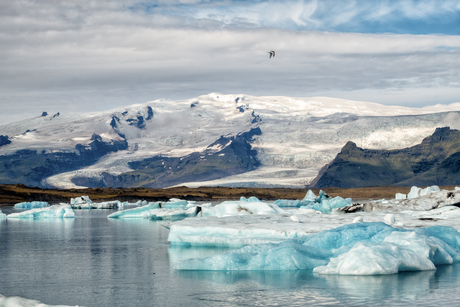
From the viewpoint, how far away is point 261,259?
16469 millimetres

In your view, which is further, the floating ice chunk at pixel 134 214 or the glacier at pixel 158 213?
the floating ice chunk at pixel 134 214

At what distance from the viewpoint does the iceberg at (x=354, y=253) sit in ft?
48.9

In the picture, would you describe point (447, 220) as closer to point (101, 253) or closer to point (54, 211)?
point (101, 253)

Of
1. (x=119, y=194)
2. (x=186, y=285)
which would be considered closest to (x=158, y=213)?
(x=186, y=285)

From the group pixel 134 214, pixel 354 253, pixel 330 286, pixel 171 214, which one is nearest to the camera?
pixel 330 286

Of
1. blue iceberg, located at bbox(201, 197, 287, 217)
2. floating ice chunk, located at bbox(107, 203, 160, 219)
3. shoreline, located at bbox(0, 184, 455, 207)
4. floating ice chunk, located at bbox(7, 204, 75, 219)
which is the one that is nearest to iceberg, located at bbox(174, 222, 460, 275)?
blue iceberg, located at bbox(201, 197, 287, 217)

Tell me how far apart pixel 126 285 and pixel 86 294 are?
4.90 feet

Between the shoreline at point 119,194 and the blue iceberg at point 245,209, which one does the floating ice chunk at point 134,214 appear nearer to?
the blue iceberg at point 245,209

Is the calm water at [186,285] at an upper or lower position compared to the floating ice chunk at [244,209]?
lower

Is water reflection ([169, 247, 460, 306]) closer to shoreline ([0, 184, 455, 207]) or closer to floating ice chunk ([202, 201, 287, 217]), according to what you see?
floating ice chunk ([202, 201, 287, 217])

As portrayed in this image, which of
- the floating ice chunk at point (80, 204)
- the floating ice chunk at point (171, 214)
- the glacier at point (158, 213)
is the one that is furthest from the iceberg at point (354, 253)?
the floating ice chunk at point (80, 204)

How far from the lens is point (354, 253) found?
49.4 feet

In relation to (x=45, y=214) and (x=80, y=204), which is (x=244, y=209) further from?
(x=80, y=204)

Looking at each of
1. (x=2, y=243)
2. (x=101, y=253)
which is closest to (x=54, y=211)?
(x=2, y=243)
